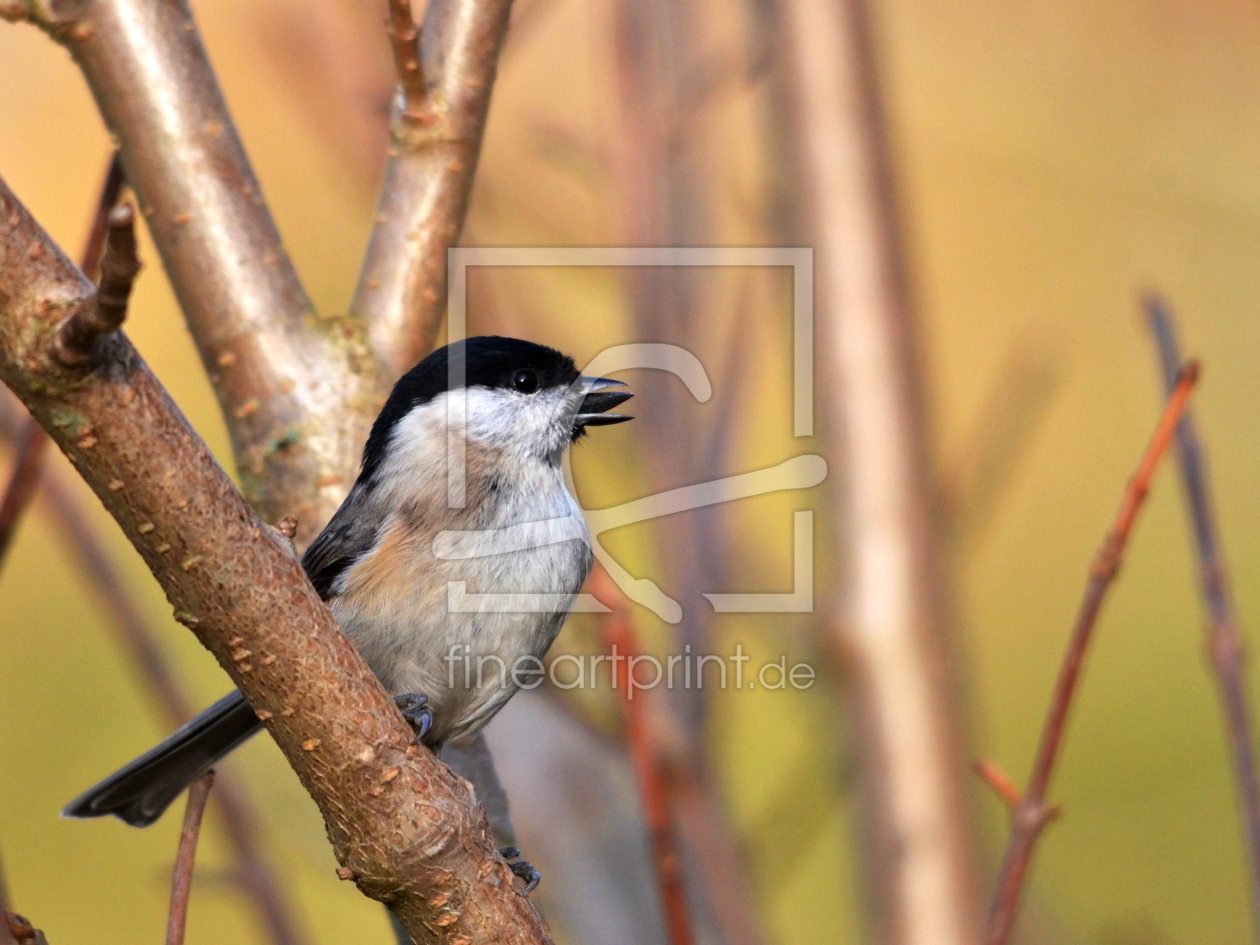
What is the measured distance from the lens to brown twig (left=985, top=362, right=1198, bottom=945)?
4.00 feet

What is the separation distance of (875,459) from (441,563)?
616 millimetres

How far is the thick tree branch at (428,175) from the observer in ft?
6.09

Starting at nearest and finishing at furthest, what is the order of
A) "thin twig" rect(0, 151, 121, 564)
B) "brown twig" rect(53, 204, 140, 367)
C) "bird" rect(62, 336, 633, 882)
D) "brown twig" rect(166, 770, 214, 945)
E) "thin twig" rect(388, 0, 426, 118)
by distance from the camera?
"brown twig" rect(53, 204, 140, 367)
"brown twig" rect(166, 770, 214, 945)
"thin twig" rect(0, 151, 121, 564)
"thin twig" rect(388, 0, 426, 118)
"bird" rect(62, 336, 633, 882)

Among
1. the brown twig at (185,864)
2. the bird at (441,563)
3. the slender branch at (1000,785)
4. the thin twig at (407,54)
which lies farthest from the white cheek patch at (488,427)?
the slender branch at (1000,785)

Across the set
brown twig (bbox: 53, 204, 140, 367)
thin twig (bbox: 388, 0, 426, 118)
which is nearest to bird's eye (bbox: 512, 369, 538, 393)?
thin twig (bbox: 388, 0, 426, 118)

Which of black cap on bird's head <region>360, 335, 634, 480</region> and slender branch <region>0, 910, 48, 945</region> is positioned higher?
black cap on bird's head <region>360, 335, 634, 480</region>

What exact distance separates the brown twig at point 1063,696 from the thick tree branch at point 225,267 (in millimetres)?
1082

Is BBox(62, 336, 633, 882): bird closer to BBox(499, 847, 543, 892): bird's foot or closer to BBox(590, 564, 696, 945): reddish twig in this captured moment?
BBox(499, 847, 543, 892): bird's foot

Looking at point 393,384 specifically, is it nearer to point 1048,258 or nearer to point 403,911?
point 403,911

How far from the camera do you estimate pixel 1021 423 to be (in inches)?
92.4

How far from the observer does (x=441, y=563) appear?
69.2 inches

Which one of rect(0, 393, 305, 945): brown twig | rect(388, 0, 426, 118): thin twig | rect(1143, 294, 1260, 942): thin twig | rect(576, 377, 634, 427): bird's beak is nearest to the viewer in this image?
rect(1143, 294, 1260, 942): thin twig

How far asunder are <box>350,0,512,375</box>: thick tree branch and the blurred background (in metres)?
0.13

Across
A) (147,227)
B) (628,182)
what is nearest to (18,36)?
(147,227)
